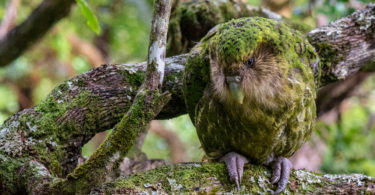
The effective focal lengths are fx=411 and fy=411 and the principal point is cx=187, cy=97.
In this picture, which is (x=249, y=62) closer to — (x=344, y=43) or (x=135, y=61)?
(x=344, y=43)

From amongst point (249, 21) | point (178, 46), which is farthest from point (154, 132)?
point (249, 21)

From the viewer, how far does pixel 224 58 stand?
1.98 m

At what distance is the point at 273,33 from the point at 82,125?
1.21m

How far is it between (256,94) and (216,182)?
0.49 metres

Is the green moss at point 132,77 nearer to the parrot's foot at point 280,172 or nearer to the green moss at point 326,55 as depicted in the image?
the parrot's foot at point 280,172

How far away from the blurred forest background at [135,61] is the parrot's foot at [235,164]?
7.79 ft

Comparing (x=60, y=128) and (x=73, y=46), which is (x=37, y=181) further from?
(x=73, y=46)

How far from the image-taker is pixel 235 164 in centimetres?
220

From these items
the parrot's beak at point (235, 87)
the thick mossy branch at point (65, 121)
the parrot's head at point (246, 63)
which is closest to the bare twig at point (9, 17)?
the thick mossy branch at point (65, 121)

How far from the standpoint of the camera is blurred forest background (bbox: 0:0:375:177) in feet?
16.2

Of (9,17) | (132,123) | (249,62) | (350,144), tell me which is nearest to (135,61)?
(9,17)

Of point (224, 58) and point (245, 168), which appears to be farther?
point (245, 168)

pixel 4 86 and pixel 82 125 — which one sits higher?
pixel 4 86

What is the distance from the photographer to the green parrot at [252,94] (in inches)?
80.3
